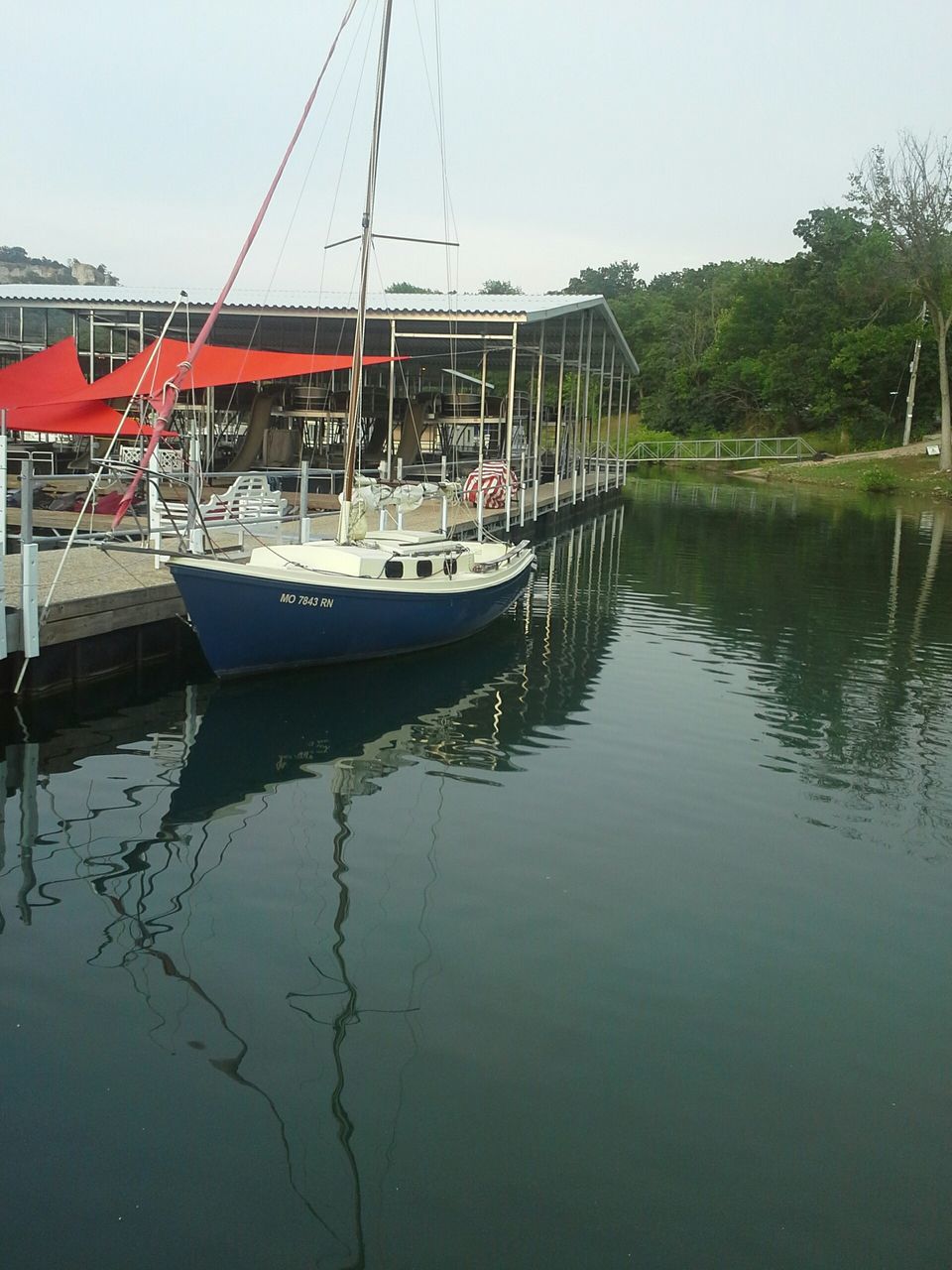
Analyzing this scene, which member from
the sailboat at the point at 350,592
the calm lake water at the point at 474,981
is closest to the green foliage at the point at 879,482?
the sailboat at the point at 350,592

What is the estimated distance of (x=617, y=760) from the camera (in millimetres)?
10125

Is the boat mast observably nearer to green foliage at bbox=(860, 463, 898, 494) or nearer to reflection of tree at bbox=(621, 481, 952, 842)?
reflection of tree at bbox=(621, 481, 952, 842)

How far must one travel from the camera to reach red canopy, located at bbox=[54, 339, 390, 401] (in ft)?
57.7

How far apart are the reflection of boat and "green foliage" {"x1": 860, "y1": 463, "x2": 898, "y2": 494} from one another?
4114cm

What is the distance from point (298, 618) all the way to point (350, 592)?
626 mm

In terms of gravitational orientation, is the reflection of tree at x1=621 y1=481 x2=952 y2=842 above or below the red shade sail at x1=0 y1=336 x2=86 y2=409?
below

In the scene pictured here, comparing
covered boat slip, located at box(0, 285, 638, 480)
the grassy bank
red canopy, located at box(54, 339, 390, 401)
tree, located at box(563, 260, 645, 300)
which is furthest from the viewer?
tree, located at box(563, 260, 645, 300)

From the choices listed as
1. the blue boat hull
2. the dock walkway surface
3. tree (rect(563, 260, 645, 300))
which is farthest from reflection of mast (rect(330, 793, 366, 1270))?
tree (rect(563, 260, 645, 300))

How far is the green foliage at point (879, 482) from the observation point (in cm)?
5106

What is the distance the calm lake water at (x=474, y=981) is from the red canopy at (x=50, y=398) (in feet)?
21.5

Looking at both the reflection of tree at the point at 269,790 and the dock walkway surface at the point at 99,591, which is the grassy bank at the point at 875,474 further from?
the dock walkway surface at the point at 99,591

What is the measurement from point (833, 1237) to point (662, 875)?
11.0ft

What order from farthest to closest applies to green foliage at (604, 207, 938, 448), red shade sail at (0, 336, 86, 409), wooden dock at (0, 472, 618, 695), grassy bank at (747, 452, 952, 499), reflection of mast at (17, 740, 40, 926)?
green foliage at (604, 207, 938, 448) → grassy bank at (747, 452, 952, 499) → red shade sail at (0, 336, 86, 409) → wooden dock at (0, 472, 618, 695) → reflection of mast at (17, 740, 40, 926)

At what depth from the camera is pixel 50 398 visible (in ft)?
57.4
